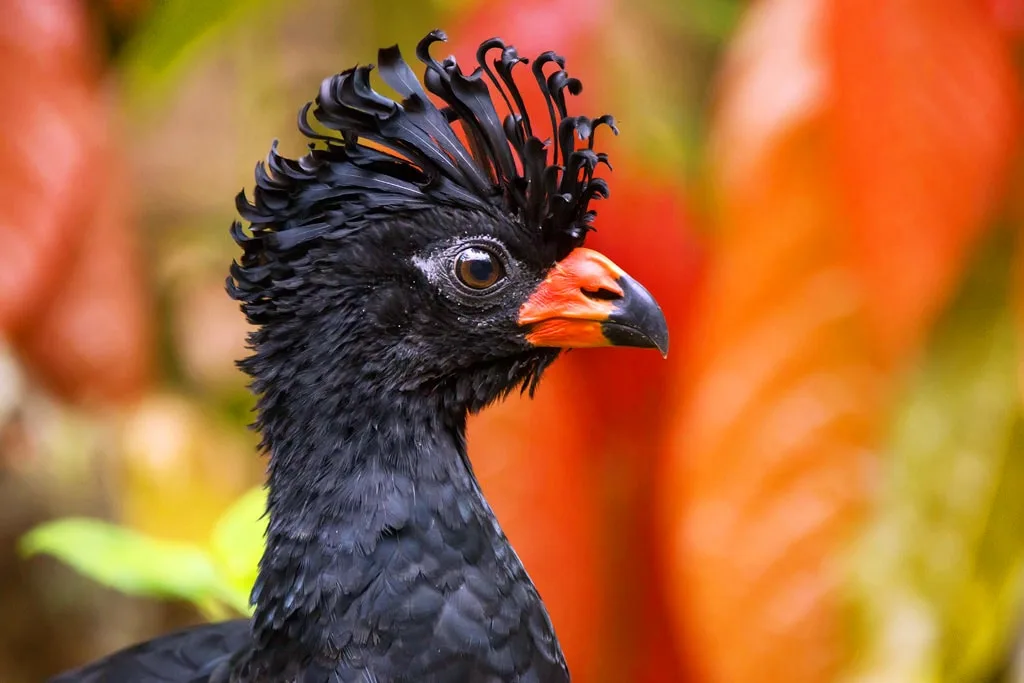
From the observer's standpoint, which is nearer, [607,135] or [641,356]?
[607,135]

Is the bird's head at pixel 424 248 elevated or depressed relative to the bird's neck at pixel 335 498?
elevated

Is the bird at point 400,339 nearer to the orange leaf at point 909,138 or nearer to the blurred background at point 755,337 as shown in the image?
the blurred background at point 755,337

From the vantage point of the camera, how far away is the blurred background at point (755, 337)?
1.71 metres

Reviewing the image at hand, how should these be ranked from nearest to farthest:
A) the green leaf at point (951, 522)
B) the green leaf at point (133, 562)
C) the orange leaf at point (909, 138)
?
the green leaf at point (133, 562) → the orange leaf at point (909, 138) → the green leaf at point (951, 522)

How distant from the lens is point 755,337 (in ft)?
5.69

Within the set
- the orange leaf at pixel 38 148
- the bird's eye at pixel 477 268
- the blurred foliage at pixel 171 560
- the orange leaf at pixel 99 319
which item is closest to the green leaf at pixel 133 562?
the blurred foliage at pixel 171 560

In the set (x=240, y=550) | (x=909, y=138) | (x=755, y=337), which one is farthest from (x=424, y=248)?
(x=909, y=138)

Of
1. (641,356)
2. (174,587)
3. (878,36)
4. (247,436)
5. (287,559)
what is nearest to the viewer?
(287,559)

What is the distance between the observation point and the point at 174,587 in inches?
45.5

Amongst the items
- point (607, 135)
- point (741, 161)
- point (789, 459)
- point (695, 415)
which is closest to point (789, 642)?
point (789, 459)

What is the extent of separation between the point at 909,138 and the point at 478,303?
1042 mm

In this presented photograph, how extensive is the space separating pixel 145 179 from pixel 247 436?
0.71m

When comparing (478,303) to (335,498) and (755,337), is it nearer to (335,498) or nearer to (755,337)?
(335,498)

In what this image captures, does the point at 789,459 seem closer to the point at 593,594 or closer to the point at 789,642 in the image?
the point at 789,642
